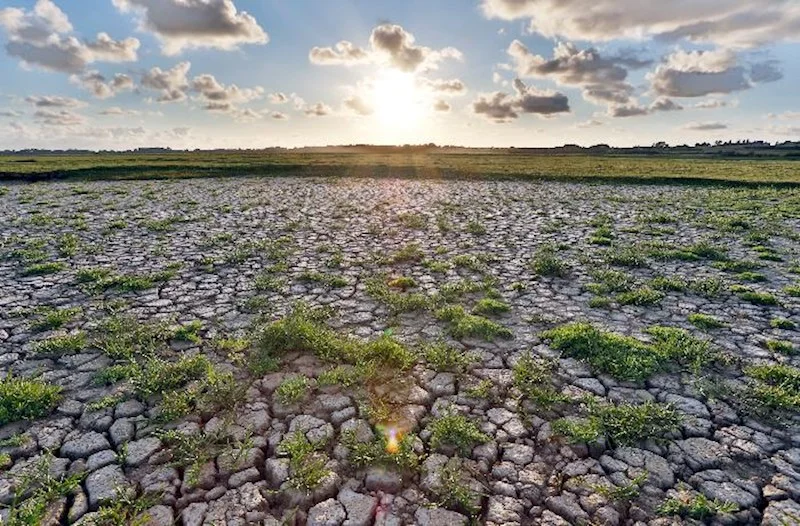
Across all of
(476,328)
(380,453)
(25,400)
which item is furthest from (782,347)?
(25,400)

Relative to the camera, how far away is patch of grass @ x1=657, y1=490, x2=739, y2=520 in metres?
3.93

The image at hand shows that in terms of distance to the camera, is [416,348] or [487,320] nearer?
[416,348]

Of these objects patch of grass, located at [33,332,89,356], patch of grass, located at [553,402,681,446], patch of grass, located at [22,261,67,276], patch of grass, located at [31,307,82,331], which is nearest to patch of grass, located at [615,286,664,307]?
patch of grass, located at [553,402,681,446]

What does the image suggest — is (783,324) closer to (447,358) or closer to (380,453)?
(447,358)

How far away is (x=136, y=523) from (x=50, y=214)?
1783 centimetres

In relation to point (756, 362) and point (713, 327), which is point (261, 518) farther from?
point (713, 327)

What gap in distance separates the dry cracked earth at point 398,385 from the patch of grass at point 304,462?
0.02 m

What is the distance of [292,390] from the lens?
5.44 metres

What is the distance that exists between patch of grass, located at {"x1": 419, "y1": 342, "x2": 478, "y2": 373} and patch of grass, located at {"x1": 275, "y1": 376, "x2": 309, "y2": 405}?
5.43 ft

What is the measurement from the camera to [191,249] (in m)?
12.1

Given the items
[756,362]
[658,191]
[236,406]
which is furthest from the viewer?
[658,191]

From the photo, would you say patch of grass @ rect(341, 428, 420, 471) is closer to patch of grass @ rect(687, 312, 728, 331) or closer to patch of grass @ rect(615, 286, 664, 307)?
patch of grass @ rect(687, 312, 728, 331)

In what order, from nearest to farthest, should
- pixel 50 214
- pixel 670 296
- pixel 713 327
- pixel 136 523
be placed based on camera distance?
pixel 136 523
pixel 713 327
pixel 670 296
pixel 50 214

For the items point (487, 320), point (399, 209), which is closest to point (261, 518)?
point (487, 320)
